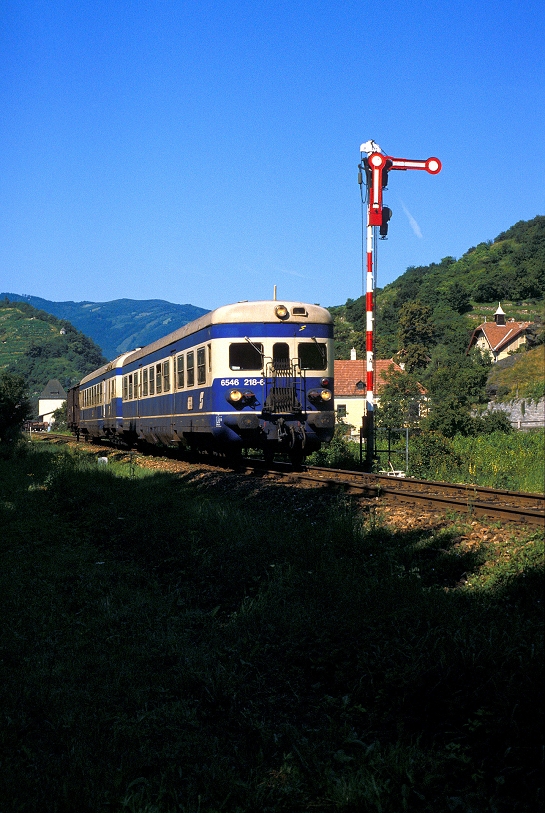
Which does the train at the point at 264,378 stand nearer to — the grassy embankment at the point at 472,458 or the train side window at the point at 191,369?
the train side window at the point at 191,369

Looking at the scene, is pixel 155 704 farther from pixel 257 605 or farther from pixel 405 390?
pixel 405 390

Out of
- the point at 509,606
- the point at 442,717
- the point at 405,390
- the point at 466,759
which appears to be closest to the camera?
the point at 466,759

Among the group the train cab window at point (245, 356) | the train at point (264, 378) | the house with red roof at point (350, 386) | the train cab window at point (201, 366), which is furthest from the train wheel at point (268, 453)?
the house with red roof at point (350, 386)

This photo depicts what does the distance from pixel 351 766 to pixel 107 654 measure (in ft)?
8.22

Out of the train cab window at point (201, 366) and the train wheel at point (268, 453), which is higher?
the train cab window at point (201, 366)

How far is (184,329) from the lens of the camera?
1955 centimetres

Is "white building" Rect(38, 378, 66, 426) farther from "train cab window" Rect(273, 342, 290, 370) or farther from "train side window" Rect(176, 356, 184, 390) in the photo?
"train cab window" Rect(273, 342, 290, 370)

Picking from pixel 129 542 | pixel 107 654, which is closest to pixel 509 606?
pixel 107 654

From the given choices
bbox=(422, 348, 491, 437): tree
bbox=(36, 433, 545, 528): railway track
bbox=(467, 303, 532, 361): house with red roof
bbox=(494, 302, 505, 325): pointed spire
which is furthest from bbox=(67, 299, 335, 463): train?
bbox=(494, 302, 505, 325): pointed spire

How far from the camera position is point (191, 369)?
18250 millimetres

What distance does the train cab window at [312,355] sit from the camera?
16.4m

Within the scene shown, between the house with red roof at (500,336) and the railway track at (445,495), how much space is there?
1686 mm

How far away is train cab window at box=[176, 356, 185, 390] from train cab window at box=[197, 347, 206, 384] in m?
1.73

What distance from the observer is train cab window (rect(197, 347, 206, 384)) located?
669 inches
